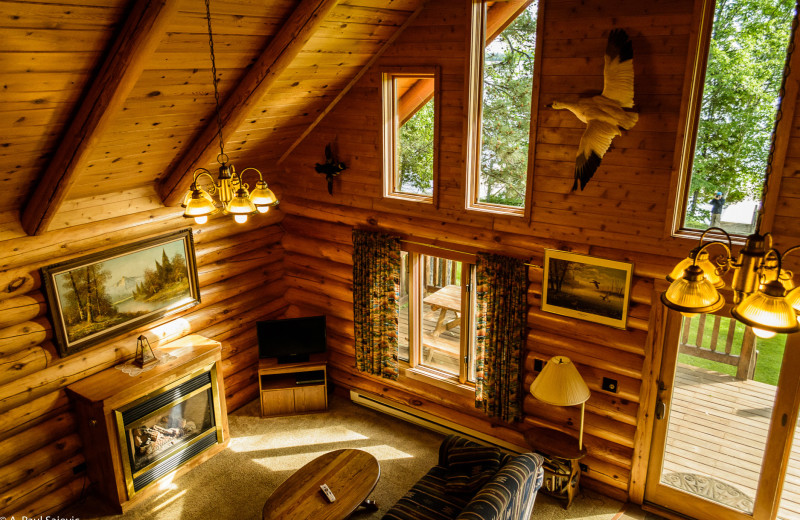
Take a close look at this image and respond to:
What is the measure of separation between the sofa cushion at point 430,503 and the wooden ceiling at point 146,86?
3.48 meters

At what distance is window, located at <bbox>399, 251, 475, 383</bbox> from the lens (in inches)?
231

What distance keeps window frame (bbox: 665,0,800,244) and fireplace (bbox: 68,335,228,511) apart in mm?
4536

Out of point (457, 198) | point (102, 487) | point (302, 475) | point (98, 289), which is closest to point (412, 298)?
point (457, 198)

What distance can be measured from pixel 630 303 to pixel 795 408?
1.43m

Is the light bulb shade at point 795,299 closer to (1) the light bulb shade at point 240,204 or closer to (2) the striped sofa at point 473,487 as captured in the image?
(2) the striped sofa at point 473,487

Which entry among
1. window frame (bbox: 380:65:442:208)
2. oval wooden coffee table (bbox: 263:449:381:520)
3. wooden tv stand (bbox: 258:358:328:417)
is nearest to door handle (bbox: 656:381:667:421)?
oval wooden coffee table (bbox: 263:449:381:520)

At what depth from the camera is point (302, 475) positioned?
4832mm

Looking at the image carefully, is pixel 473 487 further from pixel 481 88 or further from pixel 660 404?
pixel 481 88

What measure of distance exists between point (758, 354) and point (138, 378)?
5.37 metres

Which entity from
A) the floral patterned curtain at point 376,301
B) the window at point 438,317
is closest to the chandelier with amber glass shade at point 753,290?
the window at point 438,317

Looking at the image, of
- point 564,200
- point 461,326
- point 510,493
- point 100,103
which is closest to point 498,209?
point 564,200

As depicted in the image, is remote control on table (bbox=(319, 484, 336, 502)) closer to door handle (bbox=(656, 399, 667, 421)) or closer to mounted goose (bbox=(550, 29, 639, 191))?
door handle (bbox=(656, 399, 667, 421))

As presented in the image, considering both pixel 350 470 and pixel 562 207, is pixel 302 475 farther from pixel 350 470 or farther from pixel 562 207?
pixel 562 207

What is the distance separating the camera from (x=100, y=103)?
365 cm
